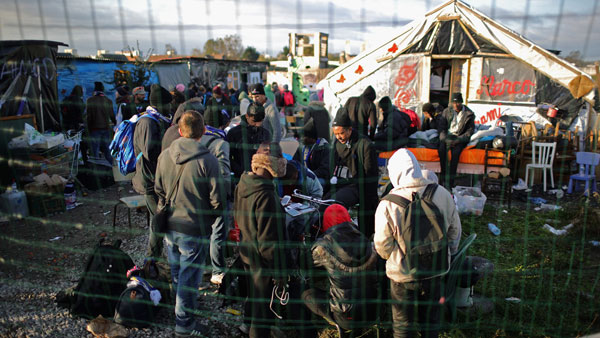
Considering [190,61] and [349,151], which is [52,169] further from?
[190,61]

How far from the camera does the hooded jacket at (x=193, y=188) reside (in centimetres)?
294

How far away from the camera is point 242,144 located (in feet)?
14.9

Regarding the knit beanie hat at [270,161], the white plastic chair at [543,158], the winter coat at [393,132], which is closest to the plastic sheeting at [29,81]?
the winter coat at [393,132]

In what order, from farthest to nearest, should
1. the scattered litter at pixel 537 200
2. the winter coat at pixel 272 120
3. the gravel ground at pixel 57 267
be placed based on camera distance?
the scattered litter at pixel 537 200 → the winter coat at pixel 272 120 → the gravel ground at pixel 57 267

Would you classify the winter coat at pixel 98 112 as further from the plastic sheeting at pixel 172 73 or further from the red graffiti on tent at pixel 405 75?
the red graffiti on tent at pixel 405 75

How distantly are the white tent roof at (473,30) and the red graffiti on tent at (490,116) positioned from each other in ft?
4.52

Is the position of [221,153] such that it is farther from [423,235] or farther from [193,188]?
[423,235]

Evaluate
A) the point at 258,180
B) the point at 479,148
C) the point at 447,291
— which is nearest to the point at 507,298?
the point at 447,291

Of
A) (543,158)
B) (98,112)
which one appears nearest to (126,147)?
A: (98,112)

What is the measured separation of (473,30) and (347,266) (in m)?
7.97

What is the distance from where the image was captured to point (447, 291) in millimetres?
2816

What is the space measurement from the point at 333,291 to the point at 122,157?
2.78 metres

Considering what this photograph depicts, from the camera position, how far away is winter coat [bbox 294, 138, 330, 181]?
4617 mm

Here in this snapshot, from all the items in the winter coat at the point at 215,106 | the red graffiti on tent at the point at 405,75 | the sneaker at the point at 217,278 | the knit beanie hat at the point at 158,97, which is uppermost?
the red graffiti on tent at the point at 405,75
